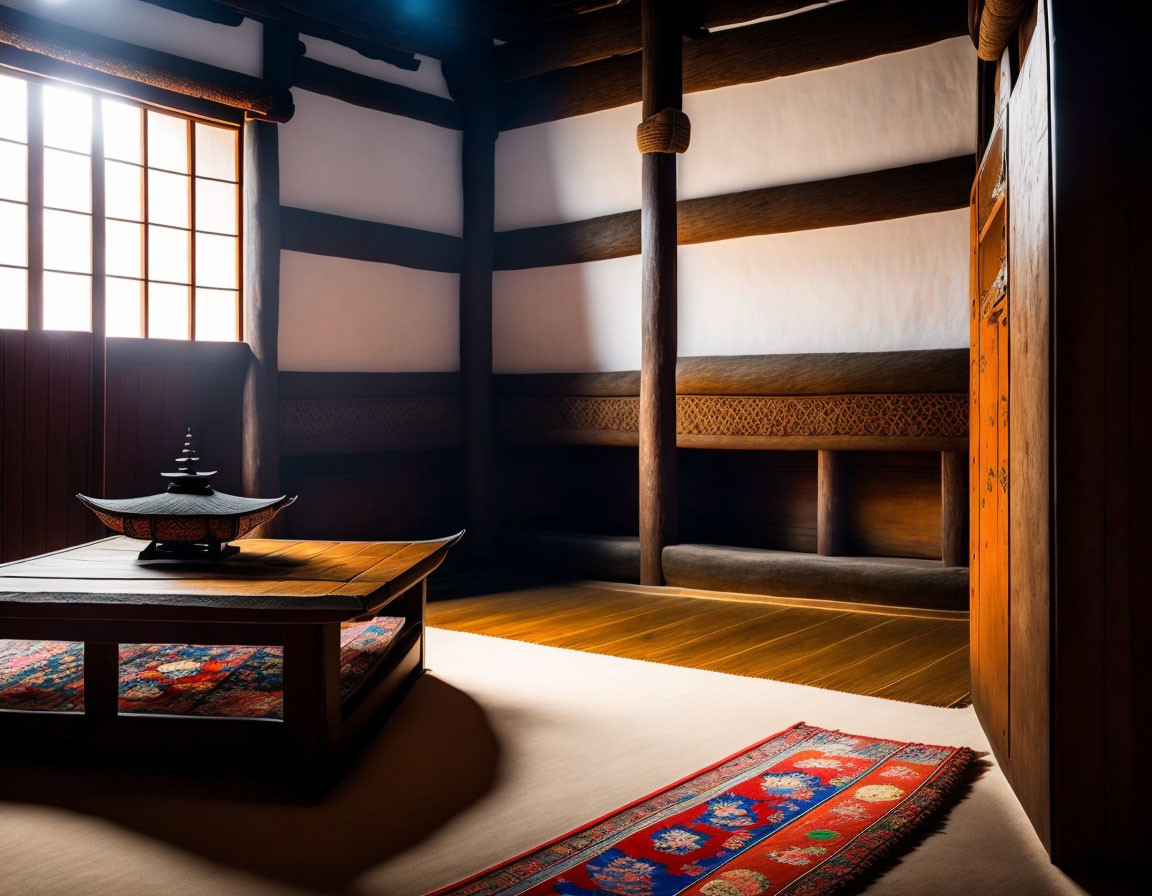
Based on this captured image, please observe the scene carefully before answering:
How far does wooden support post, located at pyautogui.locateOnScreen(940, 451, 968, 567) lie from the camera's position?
16.3 ft

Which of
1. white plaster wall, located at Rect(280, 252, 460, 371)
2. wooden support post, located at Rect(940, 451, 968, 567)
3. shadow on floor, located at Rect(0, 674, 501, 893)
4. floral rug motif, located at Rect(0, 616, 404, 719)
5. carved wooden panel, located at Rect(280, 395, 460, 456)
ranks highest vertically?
white plaster wall, located at Rect(280, 252, 460, 371)

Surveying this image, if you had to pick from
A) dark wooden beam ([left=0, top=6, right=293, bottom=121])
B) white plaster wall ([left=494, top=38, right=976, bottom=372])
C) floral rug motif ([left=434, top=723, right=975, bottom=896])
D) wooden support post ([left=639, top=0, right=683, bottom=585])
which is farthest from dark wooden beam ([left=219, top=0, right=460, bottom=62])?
floral rug motif ([left=434, top=723, right=975, bottom=896])

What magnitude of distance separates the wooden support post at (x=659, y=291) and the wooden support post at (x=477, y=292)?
3.92ft

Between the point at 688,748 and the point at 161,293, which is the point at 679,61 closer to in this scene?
the point at 161,293

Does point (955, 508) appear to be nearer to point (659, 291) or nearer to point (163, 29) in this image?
point (659, 291)

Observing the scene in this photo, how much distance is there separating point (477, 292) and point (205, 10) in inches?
85.7

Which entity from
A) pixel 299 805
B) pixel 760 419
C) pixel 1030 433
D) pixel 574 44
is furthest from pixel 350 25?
pixel 1030 433

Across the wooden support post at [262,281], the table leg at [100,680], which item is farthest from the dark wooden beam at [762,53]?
the table leg at [100,680]

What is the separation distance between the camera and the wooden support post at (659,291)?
18.2 feet

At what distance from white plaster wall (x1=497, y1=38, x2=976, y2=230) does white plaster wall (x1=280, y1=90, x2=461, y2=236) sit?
39cm

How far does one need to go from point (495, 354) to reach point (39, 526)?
9.54 ft

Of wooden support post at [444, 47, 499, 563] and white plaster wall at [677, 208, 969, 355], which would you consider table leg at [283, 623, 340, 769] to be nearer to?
white plaster wall at [677, 208, 969, 355]

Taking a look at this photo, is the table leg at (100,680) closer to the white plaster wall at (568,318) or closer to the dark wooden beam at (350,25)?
the dark wooden beam at (350,25)

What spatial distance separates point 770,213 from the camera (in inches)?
217
